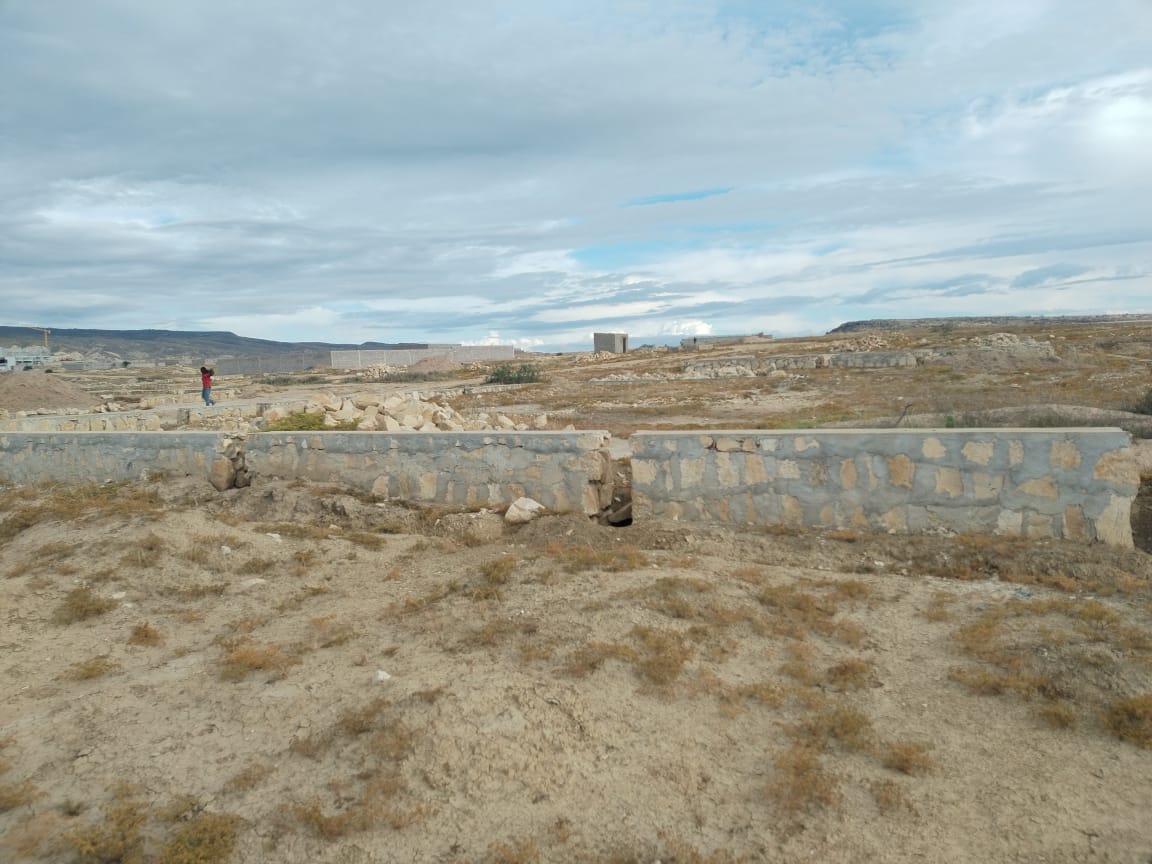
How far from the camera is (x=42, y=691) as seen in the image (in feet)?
13.8

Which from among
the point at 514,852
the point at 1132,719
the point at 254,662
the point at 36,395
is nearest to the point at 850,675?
the point at 1132,719

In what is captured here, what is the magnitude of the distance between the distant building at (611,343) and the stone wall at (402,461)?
55967mm

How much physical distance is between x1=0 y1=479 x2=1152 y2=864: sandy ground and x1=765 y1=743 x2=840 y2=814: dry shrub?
11 mm

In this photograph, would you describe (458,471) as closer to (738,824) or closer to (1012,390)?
(738,824)

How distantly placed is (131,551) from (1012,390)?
18907 millimetres

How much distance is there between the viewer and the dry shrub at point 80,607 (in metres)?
5.33

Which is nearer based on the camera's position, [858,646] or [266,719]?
[266,719]

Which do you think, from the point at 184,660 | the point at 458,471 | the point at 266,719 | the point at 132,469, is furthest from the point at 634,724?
the point at 132,469

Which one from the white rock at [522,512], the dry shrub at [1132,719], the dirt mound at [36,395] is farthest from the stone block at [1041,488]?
the dirt mound at [36,395]

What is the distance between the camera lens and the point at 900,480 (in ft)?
18.9

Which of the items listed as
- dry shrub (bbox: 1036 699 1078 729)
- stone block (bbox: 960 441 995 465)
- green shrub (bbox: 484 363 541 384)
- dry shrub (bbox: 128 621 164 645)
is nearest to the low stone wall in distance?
stone block (bbox: 960 441 995 465)

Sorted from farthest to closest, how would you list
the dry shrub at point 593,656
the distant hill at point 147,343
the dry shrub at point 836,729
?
the distant hill at point 147,343 → the dry shrub at point 593,656 → the dry shrub at point 836,729

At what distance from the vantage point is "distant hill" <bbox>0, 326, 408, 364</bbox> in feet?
A: 451

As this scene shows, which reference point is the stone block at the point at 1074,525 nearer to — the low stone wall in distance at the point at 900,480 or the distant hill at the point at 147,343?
the low stone wall in distance at the point at 900,480
